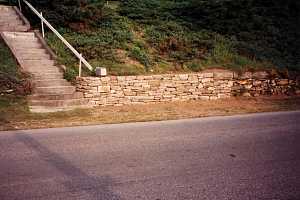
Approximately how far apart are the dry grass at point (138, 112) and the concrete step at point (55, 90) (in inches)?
32.3

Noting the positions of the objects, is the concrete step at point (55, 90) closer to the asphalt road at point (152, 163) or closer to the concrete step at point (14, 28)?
the asphalt road at point (152, 163)

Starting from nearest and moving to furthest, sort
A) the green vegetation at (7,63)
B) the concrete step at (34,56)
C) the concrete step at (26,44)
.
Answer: the green vegetation at (7,63), the concrete step at (34,56), the concrete step at (26,44)

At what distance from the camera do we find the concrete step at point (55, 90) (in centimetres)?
1123

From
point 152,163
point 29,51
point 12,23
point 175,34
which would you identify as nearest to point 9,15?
point 12,23

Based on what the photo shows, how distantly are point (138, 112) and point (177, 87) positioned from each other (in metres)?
2.57

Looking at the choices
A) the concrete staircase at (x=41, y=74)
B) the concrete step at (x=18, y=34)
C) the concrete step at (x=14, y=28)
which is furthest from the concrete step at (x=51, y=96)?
the concrete step at (x=14, y=28)

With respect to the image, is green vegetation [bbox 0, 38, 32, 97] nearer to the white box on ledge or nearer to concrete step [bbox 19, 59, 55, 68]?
concrete step [bbox 19, 59, 55, 68]

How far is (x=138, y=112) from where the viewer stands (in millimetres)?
11016

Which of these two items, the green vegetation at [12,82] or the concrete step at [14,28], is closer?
the green vegetation at [12,82]

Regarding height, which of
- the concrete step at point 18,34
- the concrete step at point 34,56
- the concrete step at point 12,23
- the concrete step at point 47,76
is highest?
the concrete step at point 12,23

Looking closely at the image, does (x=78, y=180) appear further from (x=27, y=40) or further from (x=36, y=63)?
(x=27, y=40)

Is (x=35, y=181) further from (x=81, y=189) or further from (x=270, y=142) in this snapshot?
(x=270, y=142)

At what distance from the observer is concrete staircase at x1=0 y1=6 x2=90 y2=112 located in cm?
1088

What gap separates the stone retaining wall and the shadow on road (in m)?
5.45
